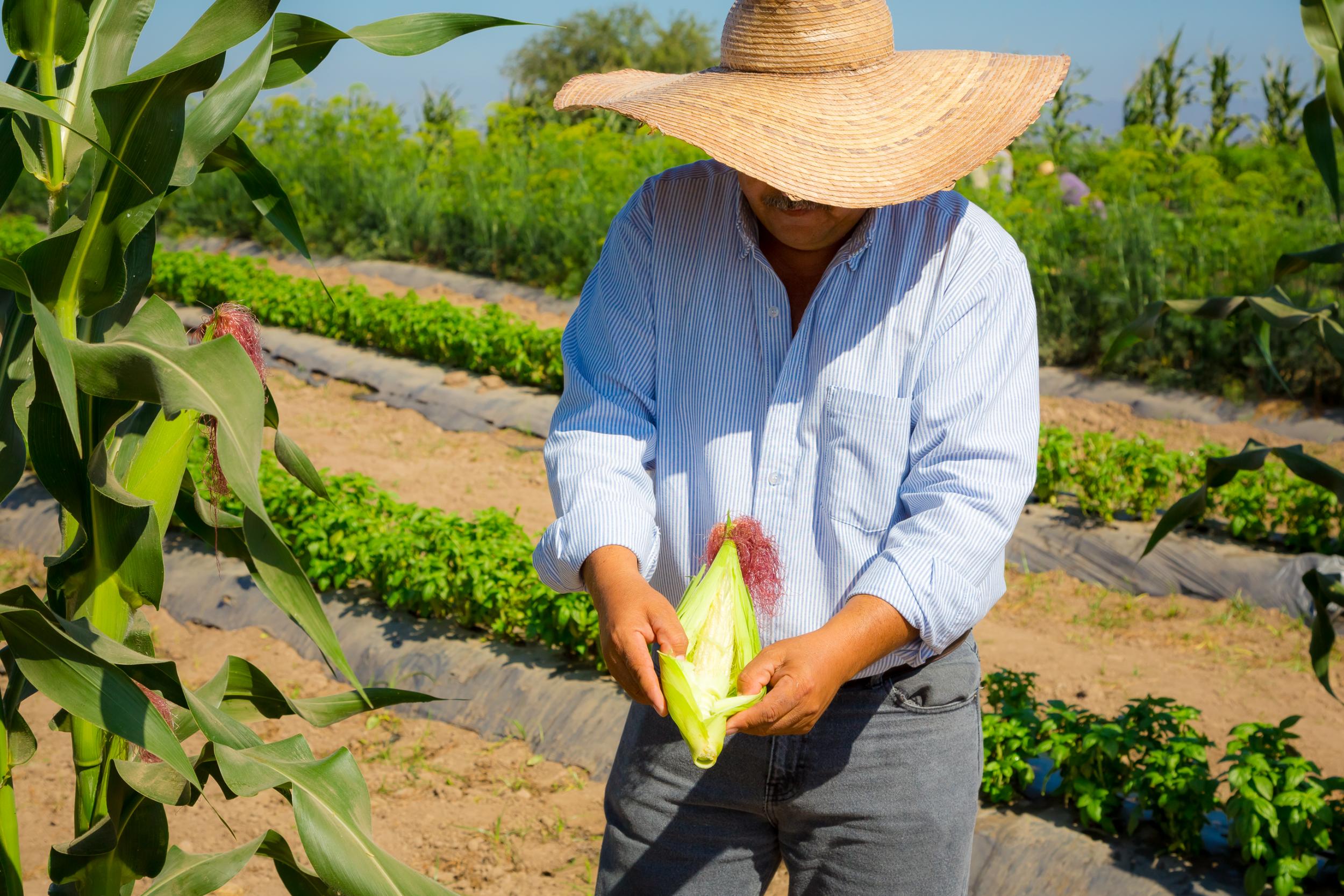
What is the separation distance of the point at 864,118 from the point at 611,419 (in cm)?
55

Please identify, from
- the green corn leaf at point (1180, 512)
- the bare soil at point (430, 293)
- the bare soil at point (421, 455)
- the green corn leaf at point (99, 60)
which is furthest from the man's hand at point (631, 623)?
the bare soil at point (430, 293)

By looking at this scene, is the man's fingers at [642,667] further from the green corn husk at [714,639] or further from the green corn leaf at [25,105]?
the green corn leaf at [25,105]

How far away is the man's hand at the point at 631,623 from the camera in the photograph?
144 centimetres

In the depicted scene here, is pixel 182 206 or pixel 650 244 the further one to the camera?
pixel 182 206

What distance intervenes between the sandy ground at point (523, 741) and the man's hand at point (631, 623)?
1527mm

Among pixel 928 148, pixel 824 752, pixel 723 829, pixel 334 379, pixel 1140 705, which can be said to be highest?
pixel 928 148

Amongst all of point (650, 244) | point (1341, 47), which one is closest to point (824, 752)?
point (650, 244)

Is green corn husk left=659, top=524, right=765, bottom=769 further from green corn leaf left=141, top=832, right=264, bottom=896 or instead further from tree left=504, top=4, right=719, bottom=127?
tree left=504, top=4, right=719, bottom=127

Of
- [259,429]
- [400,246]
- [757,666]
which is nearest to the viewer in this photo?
[259,429]

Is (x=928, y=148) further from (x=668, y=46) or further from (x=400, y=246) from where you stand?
(x=668, y=46)

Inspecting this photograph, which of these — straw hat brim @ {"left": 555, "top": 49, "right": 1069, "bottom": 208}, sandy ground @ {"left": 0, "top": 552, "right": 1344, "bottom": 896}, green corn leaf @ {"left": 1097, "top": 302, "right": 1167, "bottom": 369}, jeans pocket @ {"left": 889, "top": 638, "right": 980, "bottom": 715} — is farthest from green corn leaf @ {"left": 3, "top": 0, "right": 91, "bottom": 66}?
green corn leaf @ {"left": 1097, "top": 302, "right": 1167, "bottom": 369}

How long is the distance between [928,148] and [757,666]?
0.72m

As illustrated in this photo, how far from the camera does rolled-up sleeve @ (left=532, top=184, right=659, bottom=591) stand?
1609 mm

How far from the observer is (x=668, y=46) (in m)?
32.4
